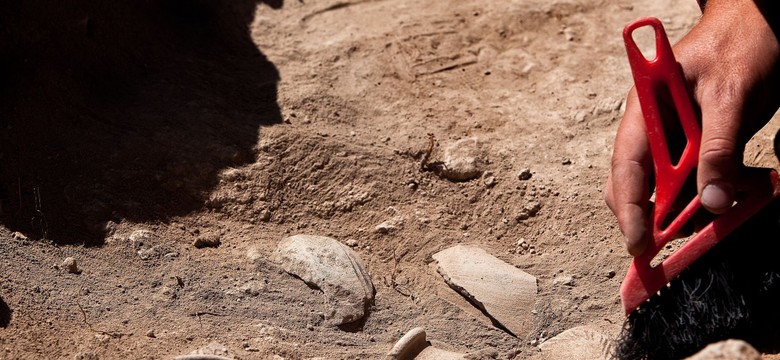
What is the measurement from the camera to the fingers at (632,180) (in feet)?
7.97

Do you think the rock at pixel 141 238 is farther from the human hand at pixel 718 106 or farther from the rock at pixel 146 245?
the human hand at pixel 718 106

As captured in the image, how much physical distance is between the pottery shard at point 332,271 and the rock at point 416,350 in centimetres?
20

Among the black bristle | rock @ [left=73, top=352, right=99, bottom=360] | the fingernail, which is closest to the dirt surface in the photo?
rock @ [left=73, top=352, right=99, bottom=360]

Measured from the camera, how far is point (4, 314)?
8.27ft

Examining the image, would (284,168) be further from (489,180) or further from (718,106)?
(718,106)

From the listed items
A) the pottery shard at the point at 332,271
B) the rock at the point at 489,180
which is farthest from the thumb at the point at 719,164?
the pottery shard at the point at 332,271

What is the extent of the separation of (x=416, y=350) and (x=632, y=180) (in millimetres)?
788

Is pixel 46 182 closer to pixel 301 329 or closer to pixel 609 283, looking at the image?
pixel 301 329

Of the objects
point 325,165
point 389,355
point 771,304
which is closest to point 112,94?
point 325,165

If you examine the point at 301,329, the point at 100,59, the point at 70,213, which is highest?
the point at 100,59

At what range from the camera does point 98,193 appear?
2.94 meters

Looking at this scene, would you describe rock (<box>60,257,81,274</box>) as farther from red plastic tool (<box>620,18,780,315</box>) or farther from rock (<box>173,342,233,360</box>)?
red plastic tool (<box>620,18,780,315</box>)

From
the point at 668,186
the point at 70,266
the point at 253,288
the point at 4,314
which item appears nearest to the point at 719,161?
the point at 668,186

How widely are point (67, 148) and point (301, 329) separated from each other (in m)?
1.08
